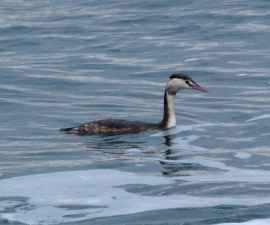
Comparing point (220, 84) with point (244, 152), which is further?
point (220, 84)

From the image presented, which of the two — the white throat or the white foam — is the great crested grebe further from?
the white foam

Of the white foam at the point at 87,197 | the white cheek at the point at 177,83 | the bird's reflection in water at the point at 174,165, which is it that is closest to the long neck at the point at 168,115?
the white cheek at the point at 177,83

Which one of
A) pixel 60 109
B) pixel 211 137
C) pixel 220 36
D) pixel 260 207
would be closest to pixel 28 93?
pixel 60 109

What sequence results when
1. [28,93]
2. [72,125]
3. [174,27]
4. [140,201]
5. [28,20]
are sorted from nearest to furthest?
[140,201] < [72,125] < [28,93] < [174,27] < [28,20]

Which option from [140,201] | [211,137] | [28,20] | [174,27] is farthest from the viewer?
[28,20]

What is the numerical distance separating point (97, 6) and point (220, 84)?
1257 cm

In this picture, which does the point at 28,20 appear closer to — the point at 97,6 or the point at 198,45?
the point at 97,6

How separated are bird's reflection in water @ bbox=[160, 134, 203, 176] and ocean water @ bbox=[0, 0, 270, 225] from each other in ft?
0.08

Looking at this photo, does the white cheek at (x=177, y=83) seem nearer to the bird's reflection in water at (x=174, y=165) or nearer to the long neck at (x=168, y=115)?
the long neck at (x=168, y=115)

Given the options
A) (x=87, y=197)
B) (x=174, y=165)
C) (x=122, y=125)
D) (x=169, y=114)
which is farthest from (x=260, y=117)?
(x=87, y=197)

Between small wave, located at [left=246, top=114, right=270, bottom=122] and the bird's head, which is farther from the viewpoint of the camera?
the bird's head

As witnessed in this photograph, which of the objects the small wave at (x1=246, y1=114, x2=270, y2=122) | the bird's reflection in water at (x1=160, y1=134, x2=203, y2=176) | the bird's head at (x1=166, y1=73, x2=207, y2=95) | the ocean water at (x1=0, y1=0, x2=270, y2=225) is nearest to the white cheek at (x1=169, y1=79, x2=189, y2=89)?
the bird's head at (x1=166, y1=73, x2=207, y2=95)

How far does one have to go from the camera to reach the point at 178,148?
56.0ft

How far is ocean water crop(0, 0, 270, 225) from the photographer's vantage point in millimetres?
13180
